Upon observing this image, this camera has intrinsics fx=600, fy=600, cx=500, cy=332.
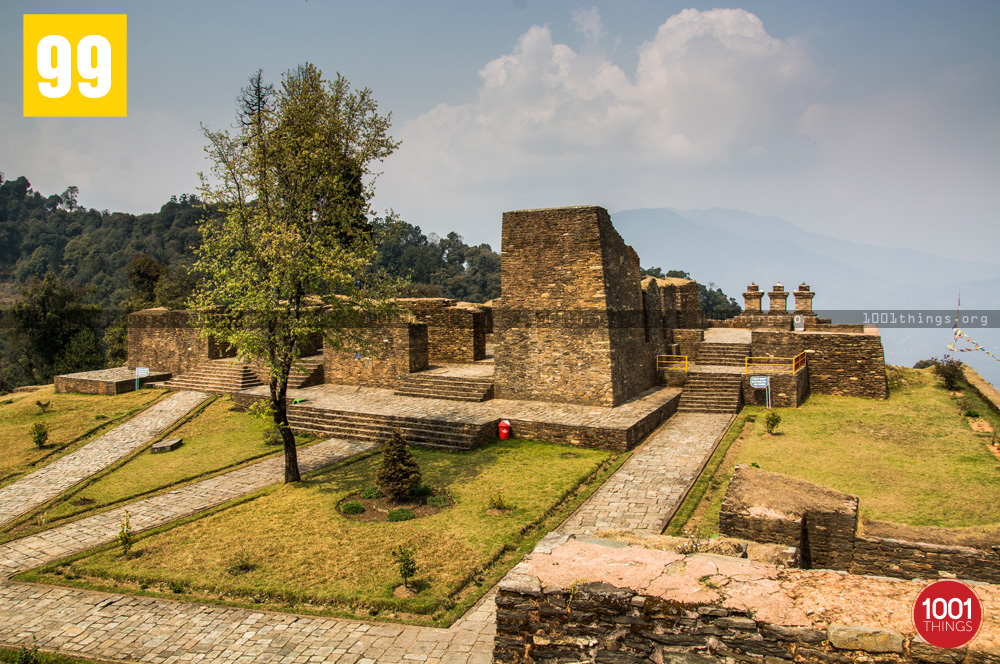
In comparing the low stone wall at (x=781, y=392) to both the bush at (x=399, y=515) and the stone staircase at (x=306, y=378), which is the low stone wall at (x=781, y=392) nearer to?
the bush at (x=399, y=515)

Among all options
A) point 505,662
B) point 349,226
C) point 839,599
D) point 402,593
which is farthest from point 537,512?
point 349,226

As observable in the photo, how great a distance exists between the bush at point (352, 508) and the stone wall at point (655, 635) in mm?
5796

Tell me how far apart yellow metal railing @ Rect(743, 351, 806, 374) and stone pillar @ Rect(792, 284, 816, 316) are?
421 inches

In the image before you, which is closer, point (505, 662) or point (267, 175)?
point (505, 662)

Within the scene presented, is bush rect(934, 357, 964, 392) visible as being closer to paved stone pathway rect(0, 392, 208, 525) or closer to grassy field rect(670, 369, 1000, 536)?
grassy field rect(670, 369, 1000, 536)

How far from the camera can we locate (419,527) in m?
10.5

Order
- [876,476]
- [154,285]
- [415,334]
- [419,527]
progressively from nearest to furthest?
1. [419,527]
2. [876,476]
3. [415,334]
4. [154,285]

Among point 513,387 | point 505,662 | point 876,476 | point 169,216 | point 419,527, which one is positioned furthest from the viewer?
point 169,216

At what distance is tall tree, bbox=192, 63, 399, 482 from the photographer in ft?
40.2

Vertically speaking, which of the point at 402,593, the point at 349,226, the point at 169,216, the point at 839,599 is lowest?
the point at 402,593

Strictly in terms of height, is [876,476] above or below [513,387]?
below

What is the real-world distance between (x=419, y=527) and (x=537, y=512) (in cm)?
215

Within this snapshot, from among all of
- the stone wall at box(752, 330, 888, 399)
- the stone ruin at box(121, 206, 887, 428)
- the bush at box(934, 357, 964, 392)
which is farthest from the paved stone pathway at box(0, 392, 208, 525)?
the bush at box(934, 357, 964, 392)

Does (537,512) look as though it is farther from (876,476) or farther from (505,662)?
(876,476)
